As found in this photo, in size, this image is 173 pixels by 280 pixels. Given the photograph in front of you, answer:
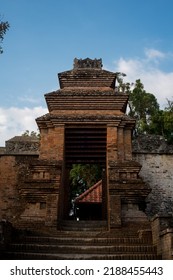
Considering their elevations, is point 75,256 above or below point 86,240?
below

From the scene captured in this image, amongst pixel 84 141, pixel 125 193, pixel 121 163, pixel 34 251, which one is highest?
pixel 84 141

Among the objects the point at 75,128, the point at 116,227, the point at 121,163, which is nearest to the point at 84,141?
the point at 75,128

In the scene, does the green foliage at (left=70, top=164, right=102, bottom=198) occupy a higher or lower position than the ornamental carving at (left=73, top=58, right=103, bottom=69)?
lower

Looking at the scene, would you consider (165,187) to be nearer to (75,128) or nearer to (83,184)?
(75,128)

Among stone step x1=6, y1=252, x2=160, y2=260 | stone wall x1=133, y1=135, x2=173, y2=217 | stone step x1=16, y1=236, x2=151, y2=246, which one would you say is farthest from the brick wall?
stone step x1=6, y1=252, x2=160, y2=260

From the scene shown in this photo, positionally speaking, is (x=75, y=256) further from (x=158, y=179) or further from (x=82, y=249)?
(x=158, y=179)

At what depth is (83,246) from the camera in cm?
888

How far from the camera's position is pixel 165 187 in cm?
1612

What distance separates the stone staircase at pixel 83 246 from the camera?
8148mm

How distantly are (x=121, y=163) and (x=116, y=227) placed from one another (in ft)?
7.10

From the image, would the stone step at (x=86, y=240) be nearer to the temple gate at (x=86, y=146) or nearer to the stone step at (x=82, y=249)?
the stone step at (x=82, y=249)

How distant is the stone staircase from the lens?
8.15m

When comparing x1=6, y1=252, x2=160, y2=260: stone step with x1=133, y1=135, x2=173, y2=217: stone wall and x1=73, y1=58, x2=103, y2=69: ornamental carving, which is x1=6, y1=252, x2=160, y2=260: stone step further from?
x1=73, y1=58, x2=103, y2=69: ornamental carving

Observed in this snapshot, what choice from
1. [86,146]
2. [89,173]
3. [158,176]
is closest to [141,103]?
[89,173]
